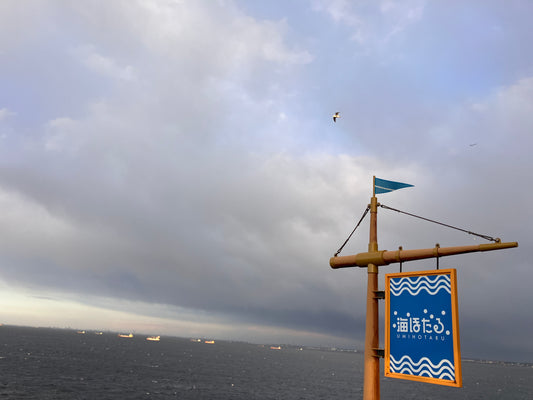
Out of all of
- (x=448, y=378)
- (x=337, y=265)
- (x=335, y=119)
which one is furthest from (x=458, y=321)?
(x=335, y=119)

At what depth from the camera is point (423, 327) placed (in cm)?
854

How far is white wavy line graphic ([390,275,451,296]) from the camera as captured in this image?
331 inches

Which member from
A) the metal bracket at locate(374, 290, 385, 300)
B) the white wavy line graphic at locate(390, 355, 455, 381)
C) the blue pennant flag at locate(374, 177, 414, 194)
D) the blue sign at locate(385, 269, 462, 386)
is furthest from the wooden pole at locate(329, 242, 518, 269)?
the white wavy line graphic at locate(390, 355, 455, 381)

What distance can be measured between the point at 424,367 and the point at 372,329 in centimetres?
161

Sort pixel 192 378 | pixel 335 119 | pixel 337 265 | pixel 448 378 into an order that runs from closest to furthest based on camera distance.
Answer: pixel 448 378, pixel 337 265, pixel 335 119, pixel 192 378

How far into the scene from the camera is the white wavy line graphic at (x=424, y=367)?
7.91 m

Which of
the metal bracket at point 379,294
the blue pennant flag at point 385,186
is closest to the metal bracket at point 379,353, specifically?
the metal bracket at point 379,294

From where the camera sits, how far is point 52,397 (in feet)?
269

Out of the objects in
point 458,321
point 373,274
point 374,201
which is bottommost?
point 458,321

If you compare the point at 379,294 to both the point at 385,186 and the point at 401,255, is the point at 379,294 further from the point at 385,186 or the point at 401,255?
the point at 385,186

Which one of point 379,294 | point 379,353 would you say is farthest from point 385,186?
point 379,353

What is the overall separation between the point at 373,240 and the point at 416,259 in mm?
1304

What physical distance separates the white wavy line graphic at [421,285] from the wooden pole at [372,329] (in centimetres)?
60

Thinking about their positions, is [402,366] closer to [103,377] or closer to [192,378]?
[103,377]
